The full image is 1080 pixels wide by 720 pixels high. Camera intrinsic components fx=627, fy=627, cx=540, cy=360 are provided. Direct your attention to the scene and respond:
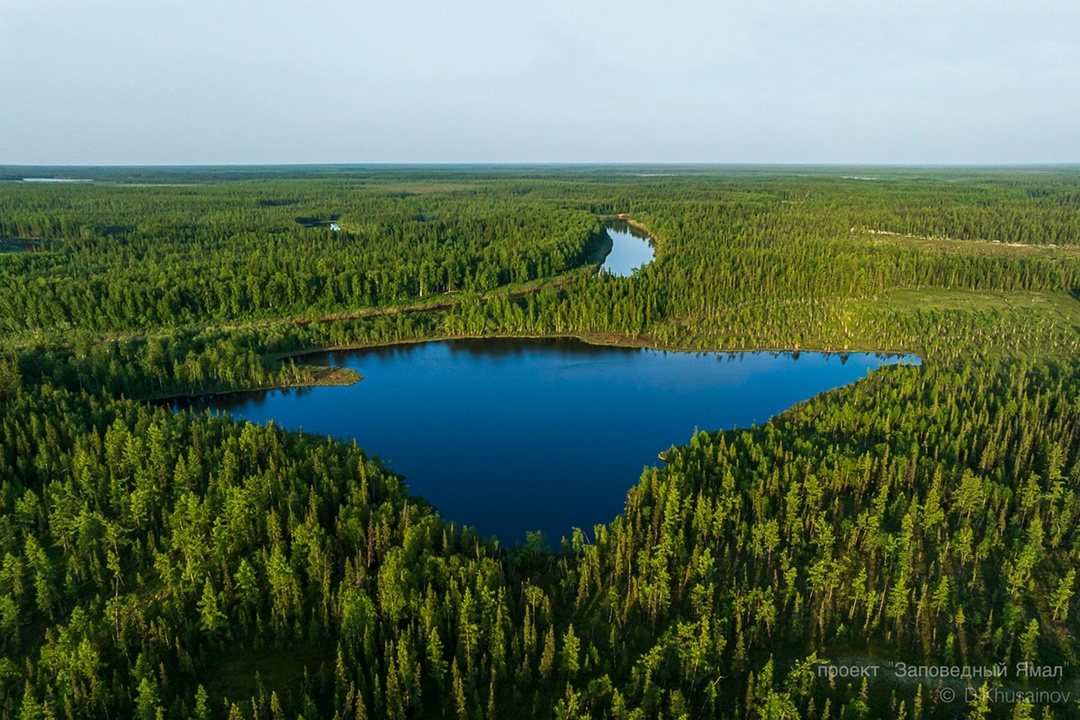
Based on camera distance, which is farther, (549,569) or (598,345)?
(598,345)

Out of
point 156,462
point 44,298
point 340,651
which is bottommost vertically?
point 340,651

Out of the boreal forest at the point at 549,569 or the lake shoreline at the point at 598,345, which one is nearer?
the boreal forest at the point at 549,569

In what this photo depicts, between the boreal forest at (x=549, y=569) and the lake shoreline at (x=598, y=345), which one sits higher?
the lake shoreline at (x=598, y=345)

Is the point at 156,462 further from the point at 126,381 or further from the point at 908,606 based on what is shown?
the point at 908,606

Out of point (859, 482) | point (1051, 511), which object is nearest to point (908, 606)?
point (859, 482)

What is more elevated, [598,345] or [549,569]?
[598,345]

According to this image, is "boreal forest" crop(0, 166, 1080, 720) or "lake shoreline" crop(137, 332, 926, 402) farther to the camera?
"lake shoreline" crop(137, 332, 926, 402)

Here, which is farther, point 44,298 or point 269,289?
point 269,289

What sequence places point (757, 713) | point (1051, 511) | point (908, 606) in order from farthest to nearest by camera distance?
point (1051, 511) < point (908, 606) < point (757, 713)

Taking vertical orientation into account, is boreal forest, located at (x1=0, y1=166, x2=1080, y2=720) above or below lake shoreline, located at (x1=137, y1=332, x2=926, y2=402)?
below

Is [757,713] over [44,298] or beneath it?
beneath

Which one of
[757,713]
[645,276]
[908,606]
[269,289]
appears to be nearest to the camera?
[757,713]
